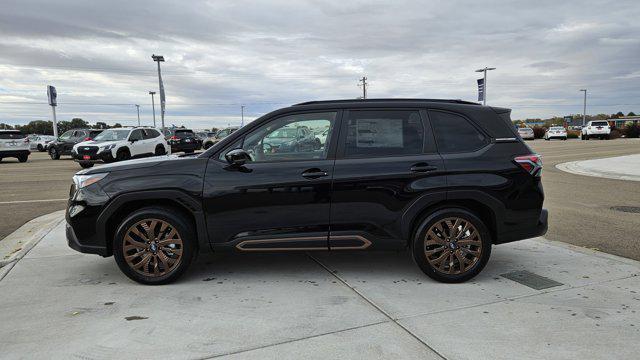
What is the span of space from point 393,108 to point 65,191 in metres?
9.87

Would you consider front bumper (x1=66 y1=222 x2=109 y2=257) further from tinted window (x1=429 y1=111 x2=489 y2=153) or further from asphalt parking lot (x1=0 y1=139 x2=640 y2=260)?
tinted window (x1=429 y1=111 x2=489 y2=153)

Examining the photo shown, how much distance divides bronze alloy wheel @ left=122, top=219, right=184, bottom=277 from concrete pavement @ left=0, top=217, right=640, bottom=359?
0.21 meters

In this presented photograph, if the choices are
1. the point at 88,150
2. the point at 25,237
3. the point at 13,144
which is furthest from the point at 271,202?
the point at 13,144

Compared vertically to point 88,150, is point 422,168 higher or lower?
lower

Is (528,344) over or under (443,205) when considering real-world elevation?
under

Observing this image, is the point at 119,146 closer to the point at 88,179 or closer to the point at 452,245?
the point at 88,179

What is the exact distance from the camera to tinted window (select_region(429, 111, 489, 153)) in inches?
175

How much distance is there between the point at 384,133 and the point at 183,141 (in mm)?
26924

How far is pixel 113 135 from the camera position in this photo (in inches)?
736

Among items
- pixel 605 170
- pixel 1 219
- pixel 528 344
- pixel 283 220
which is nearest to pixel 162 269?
pixel 283 220

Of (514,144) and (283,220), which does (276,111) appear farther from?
(514,144)

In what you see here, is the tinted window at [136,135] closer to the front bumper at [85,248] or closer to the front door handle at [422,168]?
the front bumper at [85,248]

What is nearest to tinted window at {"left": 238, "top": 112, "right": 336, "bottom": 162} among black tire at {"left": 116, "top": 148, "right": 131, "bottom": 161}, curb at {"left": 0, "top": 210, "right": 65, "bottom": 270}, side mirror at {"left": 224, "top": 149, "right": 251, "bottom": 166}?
side mirror at {"left": 224, "top": 149, "right": 251, "bottom": 166}

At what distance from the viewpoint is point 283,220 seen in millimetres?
4281
